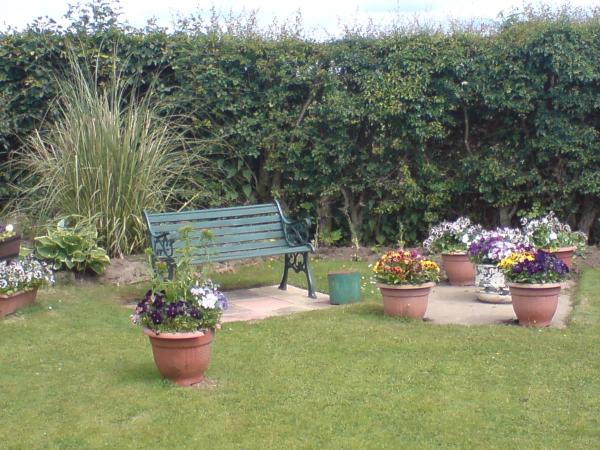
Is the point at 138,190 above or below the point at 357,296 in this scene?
above

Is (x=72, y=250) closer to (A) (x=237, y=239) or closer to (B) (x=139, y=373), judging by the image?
(A) (x=237, y=239)

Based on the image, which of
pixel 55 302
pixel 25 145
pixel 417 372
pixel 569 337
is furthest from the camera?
pixel 25 145

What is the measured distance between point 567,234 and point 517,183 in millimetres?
1264

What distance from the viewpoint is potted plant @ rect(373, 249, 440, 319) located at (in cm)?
699

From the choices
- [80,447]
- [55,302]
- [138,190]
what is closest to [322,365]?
[80,447]

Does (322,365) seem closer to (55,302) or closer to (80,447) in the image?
(80,447)

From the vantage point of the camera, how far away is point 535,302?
22.0 feet

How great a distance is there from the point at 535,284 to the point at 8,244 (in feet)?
14.3

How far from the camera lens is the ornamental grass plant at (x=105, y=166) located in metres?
9.10

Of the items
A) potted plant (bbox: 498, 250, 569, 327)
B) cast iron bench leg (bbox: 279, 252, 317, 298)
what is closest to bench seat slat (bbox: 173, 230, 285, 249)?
cast iron bench leg (bbox: 279, 252, 317, 298)

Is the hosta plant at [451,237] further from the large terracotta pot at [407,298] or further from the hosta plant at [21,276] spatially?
the hosta plant at [21,276]

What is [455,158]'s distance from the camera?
10828 millimetres

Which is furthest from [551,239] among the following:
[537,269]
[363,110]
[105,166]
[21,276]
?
[21,276]

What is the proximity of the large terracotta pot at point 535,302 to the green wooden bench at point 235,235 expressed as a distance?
2.18 meters
